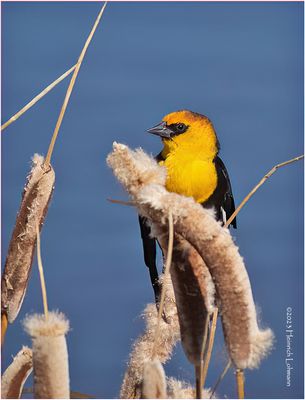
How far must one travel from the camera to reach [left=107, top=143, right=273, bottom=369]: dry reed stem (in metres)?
0.63

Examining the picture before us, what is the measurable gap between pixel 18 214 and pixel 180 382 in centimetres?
37

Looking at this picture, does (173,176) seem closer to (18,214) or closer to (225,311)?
(18,214)

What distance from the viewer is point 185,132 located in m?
1.47

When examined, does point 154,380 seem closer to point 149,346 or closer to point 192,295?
point 192,295

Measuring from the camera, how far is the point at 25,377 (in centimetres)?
88

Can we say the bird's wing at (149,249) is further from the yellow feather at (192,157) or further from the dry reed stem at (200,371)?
the dry reed stem at (200,371)

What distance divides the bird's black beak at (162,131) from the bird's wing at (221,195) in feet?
0.50

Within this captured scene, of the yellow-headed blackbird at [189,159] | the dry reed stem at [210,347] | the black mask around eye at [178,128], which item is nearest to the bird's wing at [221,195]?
the yellow-headed blackbird at [189,159]

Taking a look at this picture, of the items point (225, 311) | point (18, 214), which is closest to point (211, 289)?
point (225, 311)

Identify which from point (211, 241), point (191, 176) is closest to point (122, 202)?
point (211, 241)

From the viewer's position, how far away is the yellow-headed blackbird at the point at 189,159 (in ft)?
4.69

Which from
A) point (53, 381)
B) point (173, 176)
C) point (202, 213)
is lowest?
point (53, 381)

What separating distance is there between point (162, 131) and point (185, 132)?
2.2 inches

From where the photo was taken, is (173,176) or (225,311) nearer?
(225,311)
